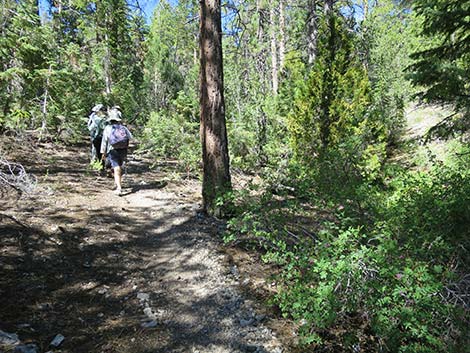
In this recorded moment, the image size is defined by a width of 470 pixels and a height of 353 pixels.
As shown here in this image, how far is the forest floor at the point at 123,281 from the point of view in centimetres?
325

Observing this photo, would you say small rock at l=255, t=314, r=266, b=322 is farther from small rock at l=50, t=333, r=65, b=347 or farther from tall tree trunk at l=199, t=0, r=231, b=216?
tall tree trunk at l=199, t=0, r=231, b=216

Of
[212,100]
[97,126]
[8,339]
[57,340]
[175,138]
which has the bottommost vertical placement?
[57,340]

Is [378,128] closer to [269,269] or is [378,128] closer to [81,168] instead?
[269,269]

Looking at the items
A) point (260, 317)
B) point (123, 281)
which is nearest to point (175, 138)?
point (123, 281)

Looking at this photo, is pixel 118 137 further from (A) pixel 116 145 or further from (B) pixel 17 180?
(B) pixel 17 180

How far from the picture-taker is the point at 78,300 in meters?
3.75

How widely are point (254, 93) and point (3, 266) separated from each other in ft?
36.0

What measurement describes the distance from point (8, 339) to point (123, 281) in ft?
5.02

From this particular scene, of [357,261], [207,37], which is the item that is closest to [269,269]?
[357,261]

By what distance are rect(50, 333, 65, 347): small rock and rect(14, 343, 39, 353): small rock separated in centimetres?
15

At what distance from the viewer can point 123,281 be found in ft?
14.1

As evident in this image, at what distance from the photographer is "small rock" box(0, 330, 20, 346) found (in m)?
2.80

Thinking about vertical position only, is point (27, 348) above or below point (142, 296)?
above

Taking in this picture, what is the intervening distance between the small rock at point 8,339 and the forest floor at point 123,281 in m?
0.01
